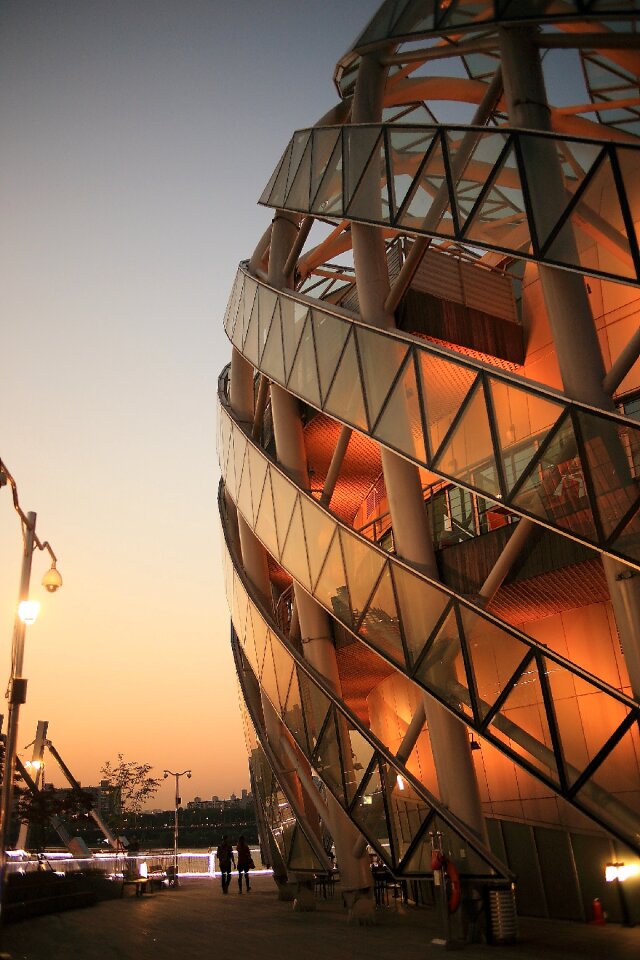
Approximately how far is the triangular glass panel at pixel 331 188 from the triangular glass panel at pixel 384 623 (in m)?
6.89

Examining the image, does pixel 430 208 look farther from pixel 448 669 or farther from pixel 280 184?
pixel 448 669

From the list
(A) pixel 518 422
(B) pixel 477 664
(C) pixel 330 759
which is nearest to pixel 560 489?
(A) pixel 518 422

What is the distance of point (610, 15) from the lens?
11141mm

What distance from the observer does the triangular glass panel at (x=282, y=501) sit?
17.0 m

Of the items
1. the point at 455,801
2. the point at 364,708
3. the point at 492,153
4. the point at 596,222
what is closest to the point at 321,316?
the point at 492,153

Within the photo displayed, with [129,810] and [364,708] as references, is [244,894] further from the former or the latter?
[129,810]

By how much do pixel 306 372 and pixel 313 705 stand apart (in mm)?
6538

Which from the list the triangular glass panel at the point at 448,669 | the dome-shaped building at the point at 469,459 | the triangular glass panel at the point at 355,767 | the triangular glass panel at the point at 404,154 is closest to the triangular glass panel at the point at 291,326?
the dome-shaped building at the point at 469,459

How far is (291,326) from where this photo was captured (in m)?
17.1

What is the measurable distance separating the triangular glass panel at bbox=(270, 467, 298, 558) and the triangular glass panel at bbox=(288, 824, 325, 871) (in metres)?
6.13

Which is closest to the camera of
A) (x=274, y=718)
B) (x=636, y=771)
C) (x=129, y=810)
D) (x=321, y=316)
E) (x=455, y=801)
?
(x=636, y=771)

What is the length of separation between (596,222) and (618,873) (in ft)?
32.5

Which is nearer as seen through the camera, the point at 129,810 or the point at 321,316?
the point at 321,316

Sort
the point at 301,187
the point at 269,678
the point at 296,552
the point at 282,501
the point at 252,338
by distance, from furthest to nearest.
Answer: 1. the point at 252,338
2. the point at 269,678
3. the point at 282,501
4. the point at 301,187
5. the point at 296,552
